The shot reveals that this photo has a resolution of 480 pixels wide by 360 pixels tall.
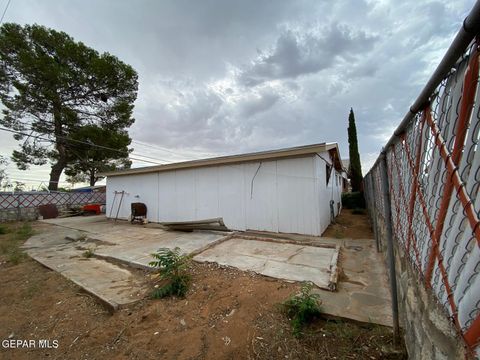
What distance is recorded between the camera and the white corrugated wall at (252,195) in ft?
20.8

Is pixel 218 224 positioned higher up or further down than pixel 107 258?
higher up

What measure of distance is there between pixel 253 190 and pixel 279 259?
3265mm

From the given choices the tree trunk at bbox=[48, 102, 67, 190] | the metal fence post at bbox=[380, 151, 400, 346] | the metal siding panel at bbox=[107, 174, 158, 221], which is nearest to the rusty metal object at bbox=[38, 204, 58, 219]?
the tree trunk at bbox=[48, 102, 67, 190]

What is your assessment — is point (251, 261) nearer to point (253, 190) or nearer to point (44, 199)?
point (253, 190)

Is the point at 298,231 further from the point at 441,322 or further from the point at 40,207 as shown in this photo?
the point at 40,207

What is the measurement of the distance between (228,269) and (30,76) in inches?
643

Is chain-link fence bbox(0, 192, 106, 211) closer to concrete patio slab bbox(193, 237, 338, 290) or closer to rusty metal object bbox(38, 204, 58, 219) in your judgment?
rusty metal object bbox(38, 204, 58, 219)

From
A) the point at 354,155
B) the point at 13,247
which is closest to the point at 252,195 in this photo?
the point at 13,247

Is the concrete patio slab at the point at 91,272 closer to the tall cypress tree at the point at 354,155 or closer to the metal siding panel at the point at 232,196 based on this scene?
the metal siding panel at the point at 232,196

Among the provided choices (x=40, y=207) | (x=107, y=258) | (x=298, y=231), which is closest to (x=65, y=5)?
(x=107, y=258)

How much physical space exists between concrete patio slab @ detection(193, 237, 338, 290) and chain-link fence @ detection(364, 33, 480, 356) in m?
2.28

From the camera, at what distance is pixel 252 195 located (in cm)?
723

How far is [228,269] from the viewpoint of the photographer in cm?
382

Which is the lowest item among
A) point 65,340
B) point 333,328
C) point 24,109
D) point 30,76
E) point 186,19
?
point 65,340
